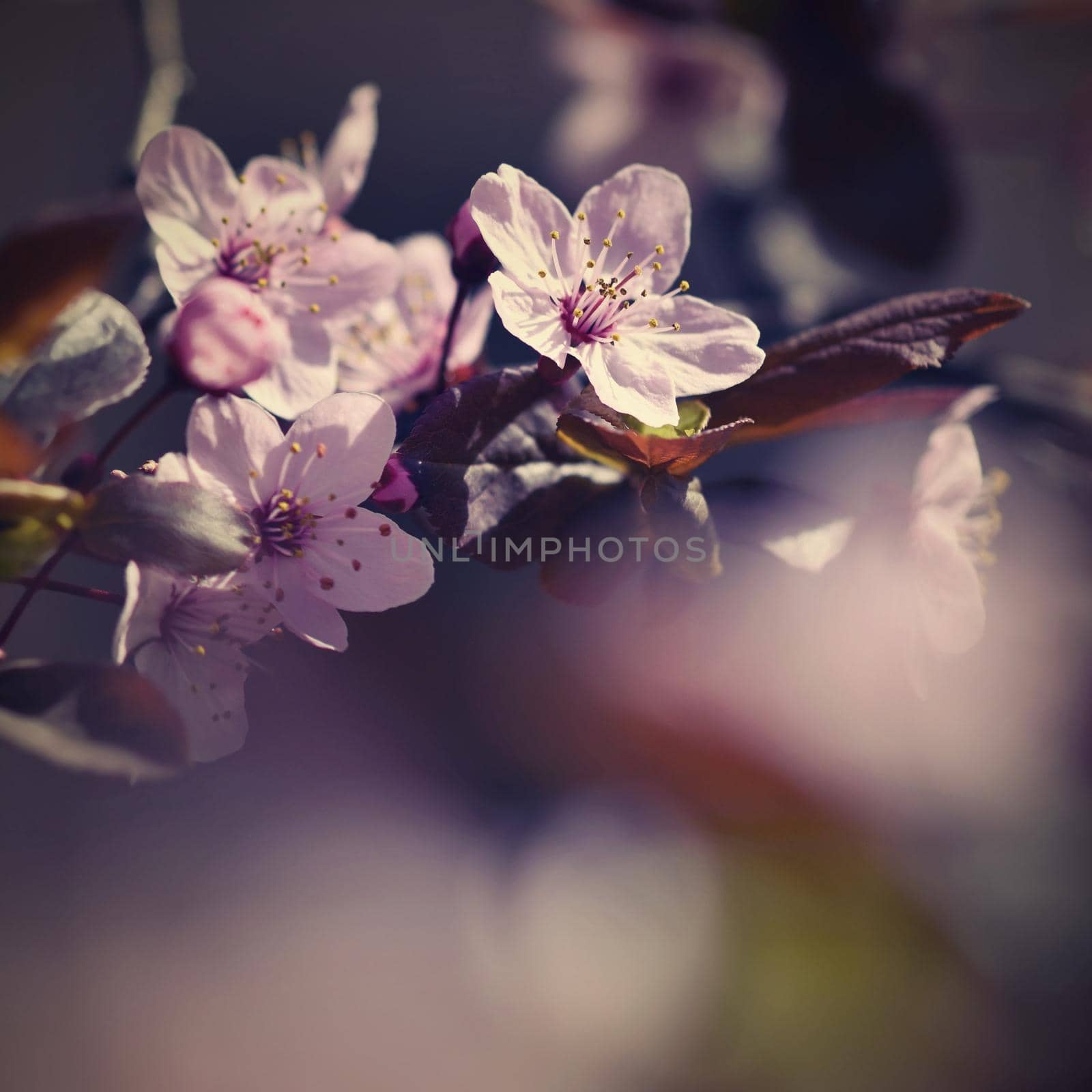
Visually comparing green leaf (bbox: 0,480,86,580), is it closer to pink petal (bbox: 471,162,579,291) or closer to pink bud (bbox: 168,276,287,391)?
pink bud (bbox: 168,276,287,391)

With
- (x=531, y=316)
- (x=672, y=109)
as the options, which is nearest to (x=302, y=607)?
(x=531, y=316)

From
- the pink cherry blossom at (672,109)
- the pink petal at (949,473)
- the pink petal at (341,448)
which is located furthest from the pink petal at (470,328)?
the pink cherry blossom at (672,109)

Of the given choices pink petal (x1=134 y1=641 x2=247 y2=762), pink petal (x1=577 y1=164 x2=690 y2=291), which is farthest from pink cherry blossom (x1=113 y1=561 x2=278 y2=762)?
pink petal (x1=577 y1=164 x2=690 y2=291)

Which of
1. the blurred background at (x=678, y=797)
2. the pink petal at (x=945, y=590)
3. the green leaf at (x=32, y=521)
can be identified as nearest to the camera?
the green leaf at (x=32, y=521)

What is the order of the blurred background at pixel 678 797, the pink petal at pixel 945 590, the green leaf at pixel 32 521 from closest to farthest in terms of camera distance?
the green leaf at pixel 32 521
the pink petal at pixel 945 590
the blurred background at pixel 678 797

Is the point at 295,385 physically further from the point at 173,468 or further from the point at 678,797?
the point at 678,797

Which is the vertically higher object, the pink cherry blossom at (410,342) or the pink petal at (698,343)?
the pink petal at (698,343)

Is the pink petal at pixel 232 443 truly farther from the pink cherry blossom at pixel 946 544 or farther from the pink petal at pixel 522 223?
the pink cherry blossom at pixel 946 544
